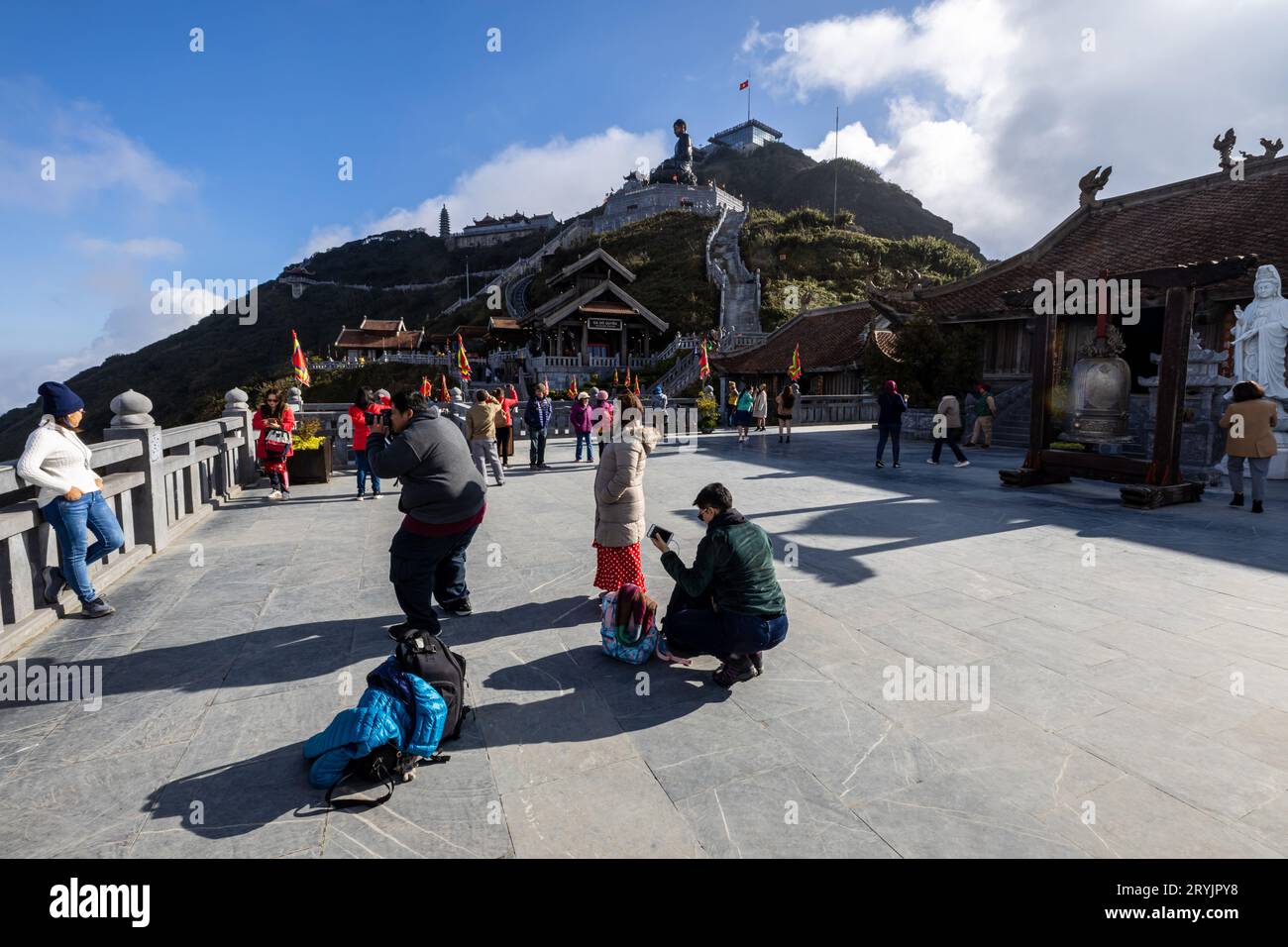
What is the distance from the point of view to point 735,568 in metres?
3.96

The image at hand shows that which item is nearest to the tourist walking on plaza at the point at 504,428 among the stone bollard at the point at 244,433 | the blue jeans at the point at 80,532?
the stone bollard at the point at 244,433

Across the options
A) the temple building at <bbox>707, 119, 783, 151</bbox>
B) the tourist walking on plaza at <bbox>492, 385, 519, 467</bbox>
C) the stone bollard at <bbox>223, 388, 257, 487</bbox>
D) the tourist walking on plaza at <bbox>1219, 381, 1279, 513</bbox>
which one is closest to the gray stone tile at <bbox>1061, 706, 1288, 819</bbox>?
the tourist walking on plaza at <bbox>1219, 381, 1279, 513</bbox>

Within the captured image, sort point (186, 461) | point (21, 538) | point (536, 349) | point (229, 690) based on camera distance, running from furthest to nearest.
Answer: point (536, 349) < point (186, 461) < point (21, 538) < point (229, 690)

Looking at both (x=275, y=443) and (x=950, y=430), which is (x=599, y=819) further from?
(x=950, y=430)

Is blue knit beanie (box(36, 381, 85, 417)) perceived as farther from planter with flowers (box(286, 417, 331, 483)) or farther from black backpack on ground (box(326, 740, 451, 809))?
planter with flowers (box(286, 417, 331, 483))

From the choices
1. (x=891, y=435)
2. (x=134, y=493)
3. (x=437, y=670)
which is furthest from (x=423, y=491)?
(x=891, y=435)

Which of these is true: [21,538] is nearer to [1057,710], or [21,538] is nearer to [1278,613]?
[1057,710]

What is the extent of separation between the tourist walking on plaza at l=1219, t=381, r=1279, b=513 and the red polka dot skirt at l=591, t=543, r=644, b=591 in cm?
874

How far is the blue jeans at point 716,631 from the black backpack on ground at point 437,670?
144 centimetres

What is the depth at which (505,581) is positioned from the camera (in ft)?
20.6

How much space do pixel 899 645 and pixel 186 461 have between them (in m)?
9.18

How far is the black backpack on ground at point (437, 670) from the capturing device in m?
3.43

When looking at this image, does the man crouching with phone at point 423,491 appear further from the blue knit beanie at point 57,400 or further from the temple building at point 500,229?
the temple building at point 500,229
